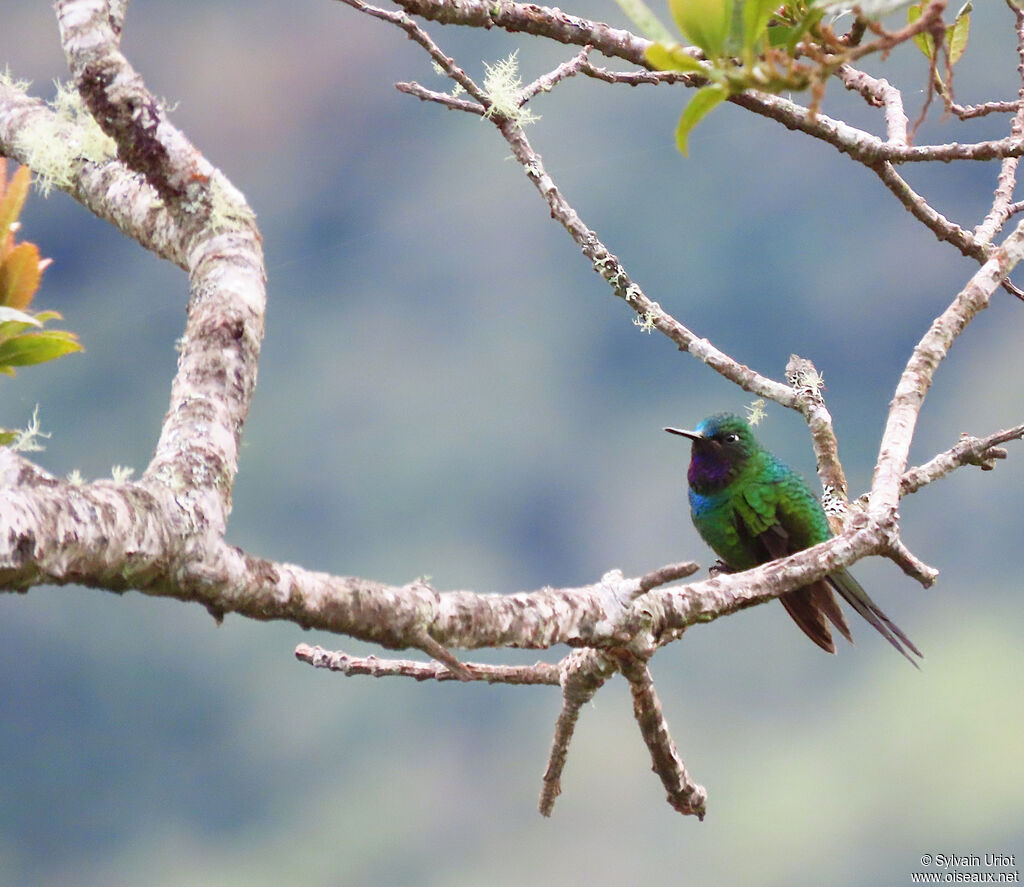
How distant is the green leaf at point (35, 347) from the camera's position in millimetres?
1027

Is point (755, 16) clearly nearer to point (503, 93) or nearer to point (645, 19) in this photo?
point (645, 19)

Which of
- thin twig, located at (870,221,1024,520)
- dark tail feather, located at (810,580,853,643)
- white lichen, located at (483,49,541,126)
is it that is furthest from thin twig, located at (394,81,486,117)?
dark tail feather, located at (810,580,853,643)

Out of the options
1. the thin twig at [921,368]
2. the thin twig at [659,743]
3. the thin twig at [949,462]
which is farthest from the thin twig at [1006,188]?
the thin twig at [659,743]

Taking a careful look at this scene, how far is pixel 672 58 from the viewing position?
30.1 inches

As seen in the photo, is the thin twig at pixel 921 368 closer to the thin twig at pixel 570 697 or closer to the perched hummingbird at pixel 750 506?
the thin twig at pixel 570 697

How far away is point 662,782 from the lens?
169 cm

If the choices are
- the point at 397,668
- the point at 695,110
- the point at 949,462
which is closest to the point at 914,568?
the point at 949,462

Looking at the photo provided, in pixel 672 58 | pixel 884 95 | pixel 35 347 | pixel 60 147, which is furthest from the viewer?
pixel 884 95

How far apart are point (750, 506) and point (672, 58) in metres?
1.96

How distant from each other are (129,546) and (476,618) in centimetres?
36

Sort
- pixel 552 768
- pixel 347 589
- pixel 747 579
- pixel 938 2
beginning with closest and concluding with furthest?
pixel 938 2 → pixel 347 589 → pixel 747 579 → pixel 552 768

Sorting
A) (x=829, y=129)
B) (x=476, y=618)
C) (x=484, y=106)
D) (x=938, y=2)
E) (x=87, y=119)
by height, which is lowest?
(x=476, y=618)

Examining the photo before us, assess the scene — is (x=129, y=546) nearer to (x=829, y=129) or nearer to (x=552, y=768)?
(x=552, y=768)

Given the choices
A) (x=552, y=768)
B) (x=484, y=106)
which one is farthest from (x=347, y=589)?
(x=484, y=106)
